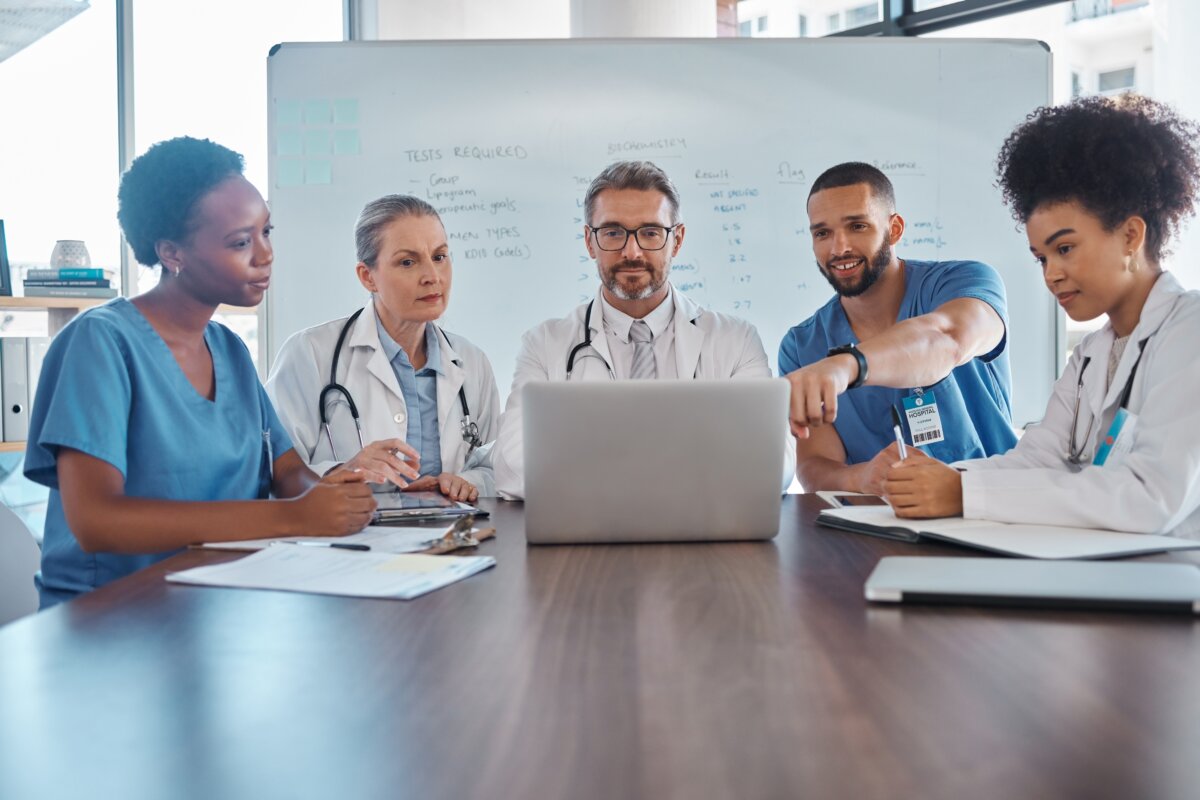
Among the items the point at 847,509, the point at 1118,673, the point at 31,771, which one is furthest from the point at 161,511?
the point at 1118,673

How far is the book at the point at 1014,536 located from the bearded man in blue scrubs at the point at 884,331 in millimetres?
686

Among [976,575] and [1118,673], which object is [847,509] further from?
[1118,673]

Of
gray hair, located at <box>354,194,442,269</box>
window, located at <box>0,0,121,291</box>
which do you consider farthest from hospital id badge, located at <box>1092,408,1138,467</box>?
window, located at <box>0,0,121,291</box>

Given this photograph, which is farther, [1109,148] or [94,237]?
[94,237]

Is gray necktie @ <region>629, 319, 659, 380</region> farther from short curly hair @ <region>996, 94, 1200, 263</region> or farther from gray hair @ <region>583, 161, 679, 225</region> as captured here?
short curly hair @ <region>996, 94, 1200, 263</region>

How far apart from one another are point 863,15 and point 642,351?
2.27 metres

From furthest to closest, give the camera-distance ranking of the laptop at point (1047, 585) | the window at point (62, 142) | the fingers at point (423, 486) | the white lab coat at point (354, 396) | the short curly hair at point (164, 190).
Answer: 1. the window at point (62, 142)
2. the white lab coat at point (354, 396)
3. the fingers at point (423, 486)
4. the short curly hair at point (164, 190)
5. the laptop at point (1047, 585)

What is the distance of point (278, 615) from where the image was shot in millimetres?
877

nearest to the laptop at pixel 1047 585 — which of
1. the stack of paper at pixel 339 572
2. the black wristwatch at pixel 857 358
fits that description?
the stack of paper at pixel 339 572

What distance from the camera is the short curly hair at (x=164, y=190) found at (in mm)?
1623

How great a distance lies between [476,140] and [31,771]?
9.57ft

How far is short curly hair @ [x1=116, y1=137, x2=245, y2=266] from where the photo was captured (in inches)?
63.9

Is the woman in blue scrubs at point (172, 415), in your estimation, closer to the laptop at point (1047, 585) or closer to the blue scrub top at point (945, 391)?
the laptop at point (1047, 585)

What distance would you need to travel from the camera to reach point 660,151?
326 centimetres
